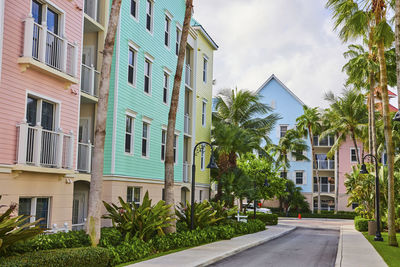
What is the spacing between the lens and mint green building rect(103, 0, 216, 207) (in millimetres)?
20703

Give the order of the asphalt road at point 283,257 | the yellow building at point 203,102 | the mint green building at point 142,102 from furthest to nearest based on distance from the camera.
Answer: the yellow building at point 203,102
the mint green building at point 142,102
the asphalt road at point 283,257

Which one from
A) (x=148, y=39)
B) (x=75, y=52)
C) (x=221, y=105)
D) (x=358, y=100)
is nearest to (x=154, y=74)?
(x=148, y=39)

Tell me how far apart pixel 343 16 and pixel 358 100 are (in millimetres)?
29235

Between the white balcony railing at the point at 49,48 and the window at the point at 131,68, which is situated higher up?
the window at the point at 131,68

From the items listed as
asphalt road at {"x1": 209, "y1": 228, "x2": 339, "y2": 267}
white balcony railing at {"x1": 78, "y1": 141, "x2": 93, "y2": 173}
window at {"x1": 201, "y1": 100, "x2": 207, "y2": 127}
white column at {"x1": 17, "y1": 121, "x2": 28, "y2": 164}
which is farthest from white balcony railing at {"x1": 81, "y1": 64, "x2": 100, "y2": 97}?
window at {"x1": 201, "y1": 100, "x2": 207, "y2": 127}

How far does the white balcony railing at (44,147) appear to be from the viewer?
542 inches

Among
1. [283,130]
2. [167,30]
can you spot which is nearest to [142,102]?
[167,30]

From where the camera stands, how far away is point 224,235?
71.4ft

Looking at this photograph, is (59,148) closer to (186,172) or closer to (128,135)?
(128,135)

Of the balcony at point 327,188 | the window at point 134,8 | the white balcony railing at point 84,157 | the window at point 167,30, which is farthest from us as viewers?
the balcony at point 327,188

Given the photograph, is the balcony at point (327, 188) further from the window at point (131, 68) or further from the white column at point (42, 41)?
the white column at point (42, 41)

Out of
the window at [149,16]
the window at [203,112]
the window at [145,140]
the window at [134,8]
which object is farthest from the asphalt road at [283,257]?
the window at [203,112]

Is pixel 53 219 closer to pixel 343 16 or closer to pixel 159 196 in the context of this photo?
pixel 159 196

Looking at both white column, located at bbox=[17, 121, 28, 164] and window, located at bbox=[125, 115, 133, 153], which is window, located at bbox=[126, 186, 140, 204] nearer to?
window, located at bbox=[125, 115, 133, 153]
